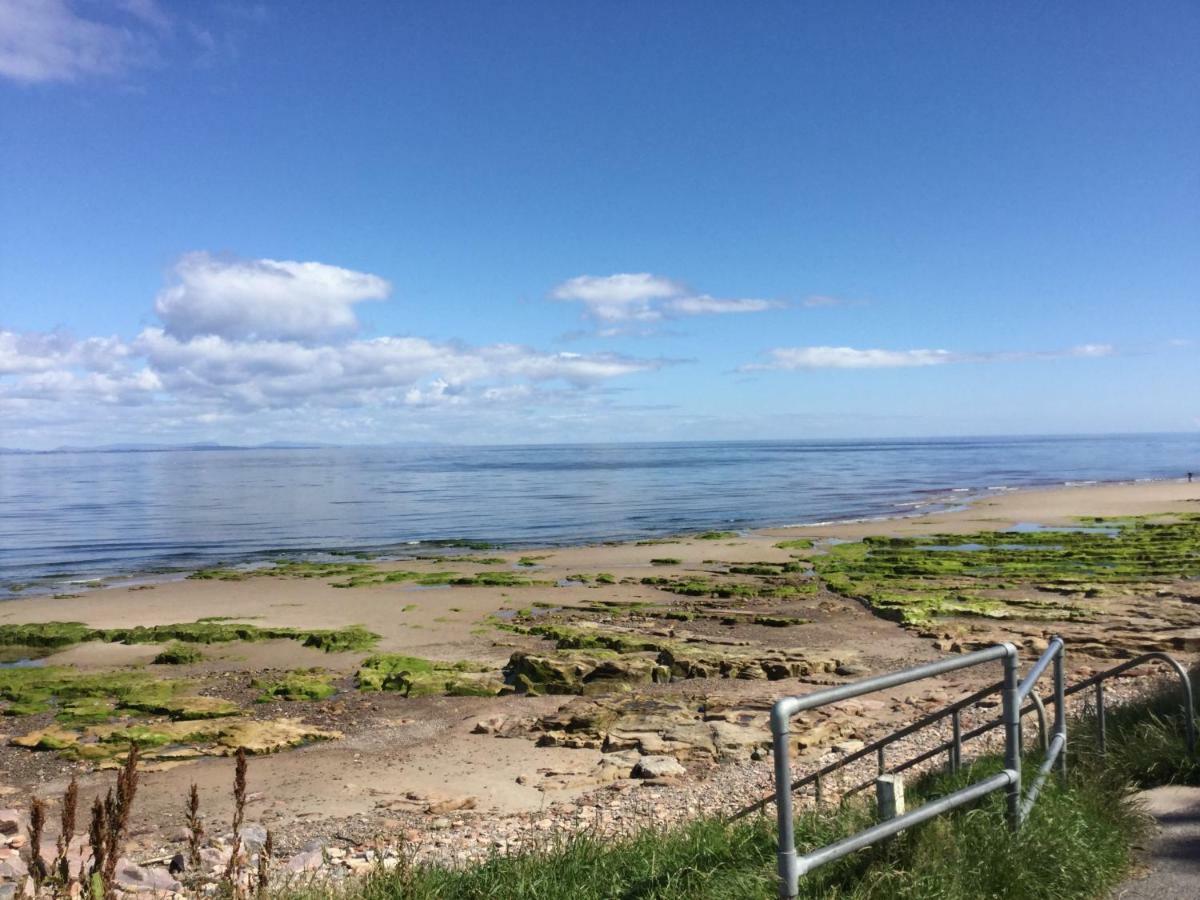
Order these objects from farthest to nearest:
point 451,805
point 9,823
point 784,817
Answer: point 451,805 → point 9,823 → point 784,817

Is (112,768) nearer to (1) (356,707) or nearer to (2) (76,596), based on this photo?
(1) (356,707)

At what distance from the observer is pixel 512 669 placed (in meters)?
16.3

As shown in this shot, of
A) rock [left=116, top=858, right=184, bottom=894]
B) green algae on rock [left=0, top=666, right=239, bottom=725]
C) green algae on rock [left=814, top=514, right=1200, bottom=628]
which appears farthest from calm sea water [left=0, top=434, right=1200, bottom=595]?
rock [left=116, top=858, right=184, bottom=894]

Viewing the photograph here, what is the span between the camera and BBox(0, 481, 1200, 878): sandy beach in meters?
10.5

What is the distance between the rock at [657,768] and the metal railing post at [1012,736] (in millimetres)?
6796

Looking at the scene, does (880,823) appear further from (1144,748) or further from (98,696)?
(98,696)

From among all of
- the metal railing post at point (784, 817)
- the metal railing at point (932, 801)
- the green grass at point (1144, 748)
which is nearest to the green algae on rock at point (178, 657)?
the green grass at point (1144, 748)

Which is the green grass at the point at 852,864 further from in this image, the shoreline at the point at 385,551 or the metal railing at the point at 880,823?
the shoreline at the point at 385,551

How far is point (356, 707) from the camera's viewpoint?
48.8 feet

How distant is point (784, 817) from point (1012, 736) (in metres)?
1.76

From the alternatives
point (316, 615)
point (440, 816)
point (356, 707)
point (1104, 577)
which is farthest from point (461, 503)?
point (440, 816)

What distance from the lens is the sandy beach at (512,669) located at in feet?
34.4

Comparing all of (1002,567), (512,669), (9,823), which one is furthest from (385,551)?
(9,823)

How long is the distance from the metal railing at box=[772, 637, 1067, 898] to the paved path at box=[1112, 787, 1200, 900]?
0.58 metres
